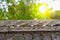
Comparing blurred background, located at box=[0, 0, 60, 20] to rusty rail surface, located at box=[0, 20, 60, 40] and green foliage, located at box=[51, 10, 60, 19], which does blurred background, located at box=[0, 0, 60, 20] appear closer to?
green foliage, located at box=[51, 10, 60, 19]

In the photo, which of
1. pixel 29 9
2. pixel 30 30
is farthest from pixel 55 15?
pixel 30 30

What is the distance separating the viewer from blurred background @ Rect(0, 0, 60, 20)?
1148mm

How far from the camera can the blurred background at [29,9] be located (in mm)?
1148

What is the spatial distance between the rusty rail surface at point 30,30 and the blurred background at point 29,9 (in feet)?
0.98

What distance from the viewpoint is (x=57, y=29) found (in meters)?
0.79

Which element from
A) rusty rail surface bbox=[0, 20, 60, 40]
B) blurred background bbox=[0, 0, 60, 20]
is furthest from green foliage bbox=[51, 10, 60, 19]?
rusty rail surface bbox=[0, 20, 60, 40]

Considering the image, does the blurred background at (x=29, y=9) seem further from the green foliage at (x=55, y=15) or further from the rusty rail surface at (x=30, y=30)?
the rusty rail surface at (x=30, y=30)

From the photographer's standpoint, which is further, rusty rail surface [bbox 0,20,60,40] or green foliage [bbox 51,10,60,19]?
green foliage [bbox 51,10,60,19]

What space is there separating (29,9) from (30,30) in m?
0.44

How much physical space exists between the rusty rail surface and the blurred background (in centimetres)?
30

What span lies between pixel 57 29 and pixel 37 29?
4.5 inches

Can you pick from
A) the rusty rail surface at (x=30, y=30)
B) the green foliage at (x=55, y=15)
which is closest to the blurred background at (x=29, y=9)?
the green foliage at (x=55, y=15)

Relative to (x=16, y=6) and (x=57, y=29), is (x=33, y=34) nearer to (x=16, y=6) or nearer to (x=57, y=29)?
(x=57, y=29)

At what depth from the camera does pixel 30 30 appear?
80 centimetres
